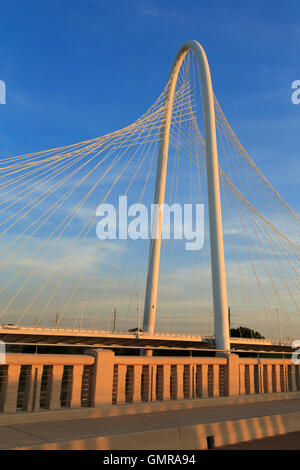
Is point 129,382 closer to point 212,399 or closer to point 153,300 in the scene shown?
point 212,399

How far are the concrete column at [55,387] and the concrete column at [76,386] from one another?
219 millimetres

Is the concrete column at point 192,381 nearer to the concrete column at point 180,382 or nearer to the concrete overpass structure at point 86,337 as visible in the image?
the concrete column at point 180,382

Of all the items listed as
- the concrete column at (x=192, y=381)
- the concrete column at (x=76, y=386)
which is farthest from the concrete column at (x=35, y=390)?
the concrete column at (x=192, y=381)

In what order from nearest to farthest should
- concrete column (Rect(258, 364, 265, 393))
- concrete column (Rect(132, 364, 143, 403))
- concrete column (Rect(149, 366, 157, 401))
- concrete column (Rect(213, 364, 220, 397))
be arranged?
concrete column (Rect(132, 364, 143, 403)), concrete column (Rect(149, 366, 157, 401)), concrete column (Rect(213, 364, 220, 397)), concrete column (Rect(258, 364, 265, 393))

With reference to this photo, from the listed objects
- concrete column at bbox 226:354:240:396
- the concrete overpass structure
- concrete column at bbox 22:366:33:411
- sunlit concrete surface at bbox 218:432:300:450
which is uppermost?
the concrete overpass structure

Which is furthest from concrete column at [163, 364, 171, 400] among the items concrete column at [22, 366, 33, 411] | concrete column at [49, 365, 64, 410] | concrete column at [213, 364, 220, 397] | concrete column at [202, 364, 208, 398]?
concrete column at [22, 366, 33, 411]

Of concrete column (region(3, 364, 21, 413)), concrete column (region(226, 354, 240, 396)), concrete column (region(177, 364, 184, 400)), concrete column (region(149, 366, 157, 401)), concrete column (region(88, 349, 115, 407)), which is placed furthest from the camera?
concrete column (region(226, 354, 240, 396))

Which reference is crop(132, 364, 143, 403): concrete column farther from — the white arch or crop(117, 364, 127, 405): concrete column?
the white arch

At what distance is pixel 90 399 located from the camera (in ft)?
21.3

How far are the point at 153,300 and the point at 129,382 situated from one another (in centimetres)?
2999

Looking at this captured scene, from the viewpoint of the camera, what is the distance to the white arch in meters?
28.7

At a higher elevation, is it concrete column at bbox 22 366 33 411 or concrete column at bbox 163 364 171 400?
concrete column at bbox 163 364 171 400

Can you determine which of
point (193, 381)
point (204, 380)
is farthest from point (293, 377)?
point (193, 381)

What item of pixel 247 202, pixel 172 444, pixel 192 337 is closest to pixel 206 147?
pixel 247 202
